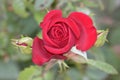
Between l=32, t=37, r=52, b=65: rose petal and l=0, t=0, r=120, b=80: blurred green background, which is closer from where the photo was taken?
l=32, t=37, r=52, b=65: rose petal

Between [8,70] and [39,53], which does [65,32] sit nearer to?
[39,53]

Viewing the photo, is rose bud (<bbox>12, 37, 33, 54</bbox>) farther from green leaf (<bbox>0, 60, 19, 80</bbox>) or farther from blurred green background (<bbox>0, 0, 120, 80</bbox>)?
green leaf (<bbox>0, 60, 19, 80</bbox>)

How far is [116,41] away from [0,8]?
1.92 ft

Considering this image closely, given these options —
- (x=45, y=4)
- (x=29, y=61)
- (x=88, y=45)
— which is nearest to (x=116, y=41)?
(x=29, y=61)

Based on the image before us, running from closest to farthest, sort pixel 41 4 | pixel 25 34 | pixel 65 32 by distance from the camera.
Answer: pixel 65 32 → pixel 41 4 → pixel 25 34

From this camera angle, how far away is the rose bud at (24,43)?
0.86 metres

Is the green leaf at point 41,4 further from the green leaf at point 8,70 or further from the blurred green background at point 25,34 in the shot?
the green leaf at point 8,70

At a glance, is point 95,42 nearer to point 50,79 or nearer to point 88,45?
point 88,45

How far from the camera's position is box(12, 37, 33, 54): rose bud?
0.86 m

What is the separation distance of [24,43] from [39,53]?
5cm

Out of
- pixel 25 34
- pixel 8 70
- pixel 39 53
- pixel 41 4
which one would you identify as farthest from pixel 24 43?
pixel 8 70

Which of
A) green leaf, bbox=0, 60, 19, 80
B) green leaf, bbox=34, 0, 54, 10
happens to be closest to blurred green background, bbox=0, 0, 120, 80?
green leaf, bbox=0, 60, 19, 80

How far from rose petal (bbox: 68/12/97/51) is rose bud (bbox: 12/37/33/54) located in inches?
4.6

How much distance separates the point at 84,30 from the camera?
81 centimetres
